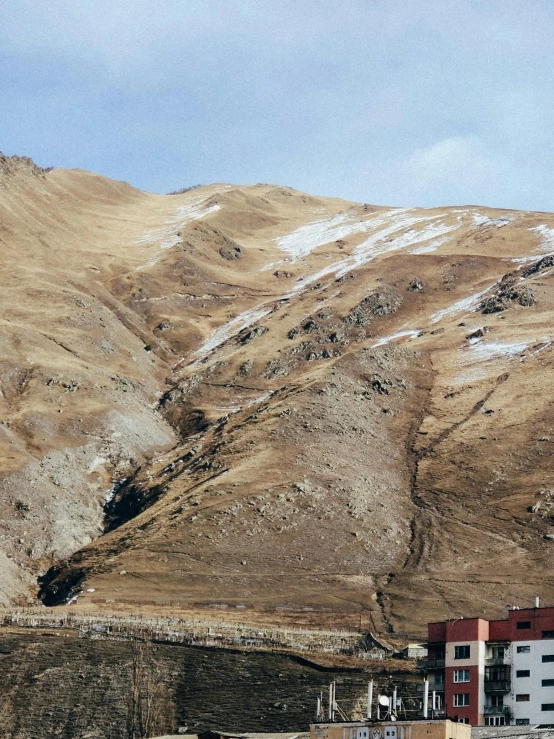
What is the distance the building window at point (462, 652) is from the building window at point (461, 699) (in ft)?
8.92

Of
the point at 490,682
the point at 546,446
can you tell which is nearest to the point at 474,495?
the point at 546,446

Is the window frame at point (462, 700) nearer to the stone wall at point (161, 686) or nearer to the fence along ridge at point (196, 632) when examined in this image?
the stone wall at point (161, 686)

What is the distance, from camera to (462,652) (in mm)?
109438

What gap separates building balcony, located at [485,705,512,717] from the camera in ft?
348

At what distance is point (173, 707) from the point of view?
127812mm

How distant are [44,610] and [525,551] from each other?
177ft

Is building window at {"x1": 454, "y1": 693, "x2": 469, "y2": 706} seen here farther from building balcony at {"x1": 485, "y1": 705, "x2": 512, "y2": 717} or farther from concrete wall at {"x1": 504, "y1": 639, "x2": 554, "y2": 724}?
concrete wall at {"x1": 504, "y1": 639, "x2": 554, "y2": 724}

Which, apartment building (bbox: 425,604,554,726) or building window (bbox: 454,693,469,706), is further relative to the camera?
building window (bbox: 454,693,469,706)

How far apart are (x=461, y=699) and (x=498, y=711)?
10.00 feet

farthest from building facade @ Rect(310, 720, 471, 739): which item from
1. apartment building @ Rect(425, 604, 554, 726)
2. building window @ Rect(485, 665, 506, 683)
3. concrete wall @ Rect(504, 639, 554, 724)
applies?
building window @ Rect(485, 665, 506, 683)

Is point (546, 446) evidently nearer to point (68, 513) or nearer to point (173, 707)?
point (68, 513)

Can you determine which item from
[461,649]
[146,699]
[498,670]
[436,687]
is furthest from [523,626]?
[146,699]

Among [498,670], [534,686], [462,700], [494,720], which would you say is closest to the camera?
[494,720]

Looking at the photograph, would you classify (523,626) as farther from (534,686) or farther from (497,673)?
(534,686)
